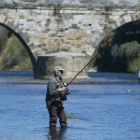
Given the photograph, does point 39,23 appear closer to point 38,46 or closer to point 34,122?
point 38,46

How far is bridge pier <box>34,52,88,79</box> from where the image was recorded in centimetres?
4066

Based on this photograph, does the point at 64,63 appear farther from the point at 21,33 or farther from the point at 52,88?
the point at 52,88

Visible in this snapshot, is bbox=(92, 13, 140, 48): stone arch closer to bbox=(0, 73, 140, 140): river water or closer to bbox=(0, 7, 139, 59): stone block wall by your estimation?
bbox=(0, 7, 139, 59): stone block wall

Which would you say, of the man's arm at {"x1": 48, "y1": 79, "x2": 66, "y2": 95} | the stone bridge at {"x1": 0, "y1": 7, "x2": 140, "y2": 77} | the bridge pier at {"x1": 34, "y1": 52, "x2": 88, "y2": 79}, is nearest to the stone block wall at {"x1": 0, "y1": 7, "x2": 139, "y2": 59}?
the stone bridge at {"x1": 0, "y1": 7, "x2": 140, "y2": 77}

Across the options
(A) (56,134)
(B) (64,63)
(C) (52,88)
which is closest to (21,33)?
(B) (64,63)

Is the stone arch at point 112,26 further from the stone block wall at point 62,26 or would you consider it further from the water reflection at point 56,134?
the water reflection at point 56,134

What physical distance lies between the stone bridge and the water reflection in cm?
2870

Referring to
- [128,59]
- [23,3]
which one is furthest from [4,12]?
[128,59]

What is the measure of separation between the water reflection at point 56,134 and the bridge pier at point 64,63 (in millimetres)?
25071

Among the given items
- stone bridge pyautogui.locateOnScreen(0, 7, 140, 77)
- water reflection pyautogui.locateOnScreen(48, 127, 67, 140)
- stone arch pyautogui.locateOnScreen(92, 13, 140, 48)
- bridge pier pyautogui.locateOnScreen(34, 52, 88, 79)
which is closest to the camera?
water reflection pyautogui.locateOnScreen(48, 127, 67, 140)

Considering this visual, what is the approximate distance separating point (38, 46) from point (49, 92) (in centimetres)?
3015

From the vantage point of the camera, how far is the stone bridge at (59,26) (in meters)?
44.3

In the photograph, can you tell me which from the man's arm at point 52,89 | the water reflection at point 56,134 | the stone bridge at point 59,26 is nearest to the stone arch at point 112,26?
the stone bridge at point 59,26

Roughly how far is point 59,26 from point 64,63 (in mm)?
4799
